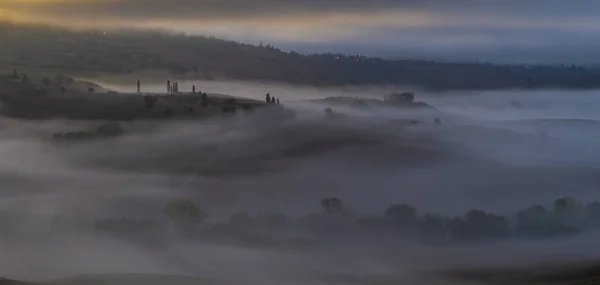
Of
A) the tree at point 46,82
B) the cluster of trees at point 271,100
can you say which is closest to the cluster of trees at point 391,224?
the cluster of trees at point 271,100

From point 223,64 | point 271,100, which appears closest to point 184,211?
point 271,100

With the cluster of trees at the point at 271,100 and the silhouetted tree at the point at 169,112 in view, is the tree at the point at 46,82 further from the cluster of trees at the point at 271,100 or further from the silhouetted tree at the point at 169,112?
the cluster of trees at the point at 271,100

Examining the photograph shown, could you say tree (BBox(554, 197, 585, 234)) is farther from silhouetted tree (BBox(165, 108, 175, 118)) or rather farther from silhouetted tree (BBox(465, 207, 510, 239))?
silhouetted tree (BBox(165, 108, 175, 118))

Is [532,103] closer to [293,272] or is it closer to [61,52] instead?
[293,272]

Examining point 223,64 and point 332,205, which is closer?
point 332,205

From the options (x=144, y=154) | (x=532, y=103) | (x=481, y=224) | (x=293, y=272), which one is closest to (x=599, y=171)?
(x=532, y=103)

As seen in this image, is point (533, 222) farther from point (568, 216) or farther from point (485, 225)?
point (485, 225)
